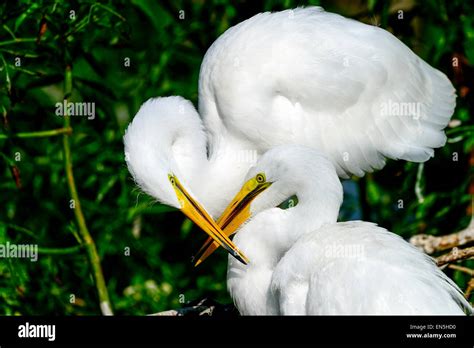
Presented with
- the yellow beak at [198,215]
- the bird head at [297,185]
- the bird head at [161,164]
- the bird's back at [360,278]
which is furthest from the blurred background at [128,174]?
the bird's back at [360,278]

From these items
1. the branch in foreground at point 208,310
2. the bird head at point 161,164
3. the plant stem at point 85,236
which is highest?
the bird head at point 161,164

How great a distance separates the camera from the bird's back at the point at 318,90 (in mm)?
5148

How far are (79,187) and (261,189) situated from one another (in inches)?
72.2

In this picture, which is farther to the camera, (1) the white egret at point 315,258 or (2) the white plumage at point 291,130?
(2) the white plumage at point 291,130

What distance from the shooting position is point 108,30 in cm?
557

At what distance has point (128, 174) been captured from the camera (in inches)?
237

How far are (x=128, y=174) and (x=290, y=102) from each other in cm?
123

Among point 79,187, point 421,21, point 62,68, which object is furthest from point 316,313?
point 421,21

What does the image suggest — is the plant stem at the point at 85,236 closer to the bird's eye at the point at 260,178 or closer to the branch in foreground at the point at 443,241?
the bird's eye at the point at 260,178

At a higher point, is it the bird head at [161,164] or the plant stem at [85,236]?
the bird head at [161,164]

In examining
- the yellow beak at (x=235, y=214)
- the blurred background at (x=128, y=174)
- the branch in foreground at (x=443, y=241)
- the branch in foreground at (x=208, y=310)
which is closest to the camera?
the yellow beak at (x=235, y=214)

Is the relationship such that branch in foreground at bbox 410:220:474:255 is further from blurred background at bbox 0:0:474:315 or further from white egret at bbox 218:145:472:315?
white egret at bbox 218:145:472:315

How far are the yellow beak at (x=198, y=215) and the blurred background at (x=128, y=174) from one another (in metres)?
0.86

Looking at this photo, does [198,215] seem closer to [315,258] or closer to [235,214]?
[235,214]
